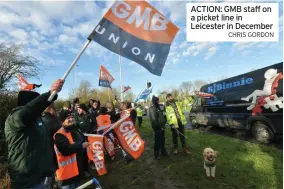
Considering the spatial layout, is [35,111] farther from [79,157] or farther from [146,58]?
[146,58]

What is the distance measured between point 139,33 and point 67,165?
238 centimetres

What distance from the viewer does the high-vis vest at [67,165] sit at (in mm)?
3584

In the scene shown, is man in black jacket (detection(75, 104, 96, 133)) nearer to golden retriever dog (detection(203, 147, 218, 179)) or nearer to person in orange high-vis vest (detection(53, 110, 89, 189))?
person in orange high-vis vest (detection(53, 110, 89, 189))

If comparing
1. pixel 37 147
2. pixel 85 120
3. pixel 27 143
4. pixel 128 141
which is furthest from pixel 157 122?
pixel 27 143

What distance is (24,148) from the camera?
2502 millimetres

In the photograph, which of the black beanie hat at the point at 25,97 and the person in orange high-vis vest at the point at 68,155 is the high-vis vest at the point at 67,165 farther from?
the black beanie hat at the point at 25,97

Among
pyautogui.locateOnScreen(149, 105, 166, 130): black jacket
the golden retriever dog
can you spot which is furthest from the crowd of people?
pyautogui.locateOnScreen(149, 105, 166, 130): black jacket

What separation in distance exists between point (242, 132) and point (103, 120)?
7.05 m

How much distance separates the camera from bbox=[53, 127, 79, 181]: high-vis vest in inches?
141

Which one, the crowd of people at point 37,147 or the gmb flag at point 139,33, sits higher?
the gmb flag at point 139,33

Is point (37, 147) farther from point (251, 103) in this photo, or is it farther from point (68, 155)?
point (251, 103)

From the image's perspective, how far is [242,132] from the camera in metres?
10.8

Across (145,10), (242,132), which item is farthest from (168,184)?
(242,132)

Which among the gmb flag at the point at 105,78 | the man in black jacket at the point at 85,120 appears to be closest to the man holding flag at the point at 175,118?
the man in black jacket at the point at 85,120
